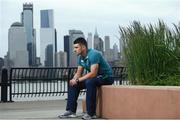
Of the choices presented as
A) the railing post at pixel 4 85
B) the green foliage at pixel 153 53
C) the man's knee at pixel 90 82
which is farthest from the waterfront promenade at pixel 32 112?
the green foliage at pixel 153 53

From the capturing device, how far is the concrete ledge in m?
6.45

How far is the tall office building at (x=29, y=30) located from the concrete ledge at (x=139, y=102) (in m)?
7.20

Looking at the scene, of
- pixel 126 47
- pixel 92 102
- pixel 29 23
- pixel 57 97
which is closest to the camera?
pixel 92 102

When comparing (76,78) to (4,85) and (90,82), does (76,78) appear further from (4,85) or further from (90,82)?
(4,85)

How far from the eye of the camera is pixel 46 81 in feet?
49.8

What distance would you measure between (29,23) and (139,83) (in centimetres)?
899

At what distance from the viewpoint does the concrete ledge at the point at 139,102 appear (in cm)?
645

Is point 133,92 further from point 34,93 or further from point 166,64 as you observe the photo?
point 34,93

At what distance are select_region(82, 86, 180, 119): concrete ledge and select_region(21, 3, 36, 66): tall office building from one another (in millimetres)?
7197

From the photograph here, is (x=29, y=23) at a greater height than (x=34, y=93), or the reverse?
(x=29, y=23)

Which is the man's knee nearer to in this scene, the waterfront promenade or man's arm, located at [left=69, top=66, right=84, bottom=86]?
man's arm, located at [left=69, top=66, right=84, bottom=86]

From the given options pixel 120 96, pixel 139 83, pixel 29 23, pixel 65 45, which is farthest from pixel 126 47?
pixel 29 23

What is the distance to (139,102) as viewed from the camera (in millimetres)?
7059

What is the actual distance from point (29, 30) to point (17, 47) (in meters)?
1.61
